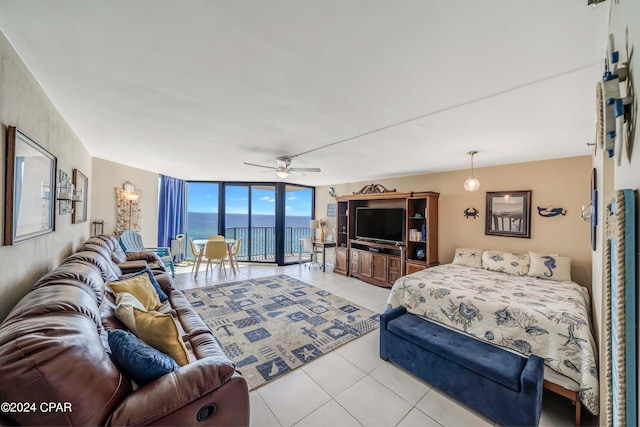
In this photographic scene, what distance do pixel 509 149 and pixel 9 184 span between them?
14.9ft

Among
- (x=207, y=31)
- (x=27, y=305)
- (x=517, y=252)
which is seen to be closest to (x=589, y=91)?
(x=207, y=31)

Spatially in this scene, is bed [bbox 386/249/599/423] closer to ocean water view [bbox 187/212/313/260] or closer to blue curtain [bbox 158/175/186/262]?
ocean water view [bbox 187/212/313/260]

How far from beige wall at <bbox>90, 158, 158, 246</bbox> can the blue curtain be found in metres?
0.31

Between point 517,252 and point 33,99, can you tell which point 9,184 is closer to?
point 33,99

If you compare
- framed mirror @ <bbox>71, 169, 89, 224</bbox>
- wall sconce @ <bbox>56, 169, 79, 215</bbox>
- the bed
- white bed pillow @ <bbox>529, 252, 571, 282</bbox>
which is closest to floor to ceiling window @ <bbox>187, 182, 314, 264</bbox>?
framed mirror @ <bbox>71, 169, 89, 224</bbox>

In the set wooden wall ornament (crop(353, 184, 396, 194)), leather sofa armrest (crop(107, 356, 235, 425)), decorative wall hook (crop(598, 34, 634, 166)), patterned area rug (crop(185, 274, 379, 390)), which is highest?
wooden wall ornament (crop(353, 184, 396, 194))

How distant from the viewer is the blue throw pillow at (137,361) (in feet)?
3.75

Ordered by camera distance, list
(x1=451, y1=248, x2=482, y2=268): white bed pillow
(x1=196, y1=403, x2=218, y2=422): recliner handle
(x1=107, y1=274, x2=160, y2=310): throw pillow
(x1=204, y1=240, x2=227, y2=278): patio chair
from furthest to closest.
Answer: (x1=204, y1=240, x2=227, y2=278): patio chair, (x1=451, y1=248, x2=482, y2=268): white bed pillow, (x1=107, y1=274, x2=160, y2=310): throw pillow, (x1=196, y1=403, x2=218, y2=422): recliner handle

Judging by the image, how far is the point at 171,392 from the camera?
1093 mm

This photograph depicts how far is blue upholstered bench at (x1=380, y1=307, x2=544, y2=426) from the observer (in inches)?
63.7

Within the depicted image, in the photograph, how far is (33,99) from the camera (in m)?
1.66

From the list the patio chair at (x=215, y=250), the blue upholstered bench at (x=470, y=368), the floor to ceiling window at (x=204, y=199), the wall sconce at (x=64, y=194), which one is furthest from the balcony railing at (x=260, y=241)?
the blue upholstered bench at (x=470, y=368)

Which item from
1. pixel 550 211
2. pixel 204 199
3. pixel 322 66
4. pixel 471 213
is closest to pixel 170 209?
pixel 204 199

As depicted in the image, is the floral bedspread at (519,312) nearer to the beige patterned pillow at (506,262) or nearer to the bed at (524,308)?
the bed at (524,308)
